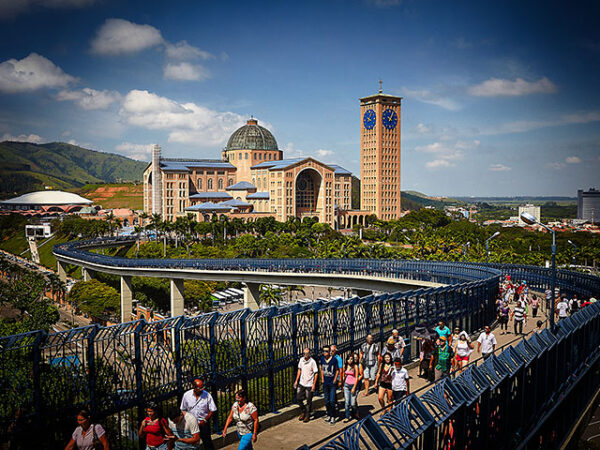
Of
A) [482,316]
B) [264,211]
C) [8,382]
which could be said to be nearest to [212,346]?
[8,382]

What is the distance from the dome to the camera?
146 metres

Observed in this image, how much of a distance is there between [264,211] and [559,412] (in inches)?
4563

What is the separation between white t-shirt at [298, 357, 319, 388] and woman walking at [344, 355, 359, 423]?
730 millimetres

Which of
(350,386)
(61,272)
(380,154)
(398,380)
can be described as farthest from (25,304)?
(380,154)

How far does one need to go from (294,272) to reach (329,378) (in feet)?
122

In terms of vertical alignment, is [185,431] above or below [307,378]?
below

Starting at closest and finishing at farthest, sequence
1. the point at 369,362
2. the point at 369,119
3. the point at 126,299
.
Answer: the point at 369,362, the point at 126,299, the point at 369,119

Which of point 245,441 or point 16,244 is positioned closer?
point 245,441

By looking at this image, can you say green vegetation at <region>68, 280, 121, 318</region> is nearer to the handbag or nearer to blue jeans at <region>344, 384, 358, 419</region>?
blue jeans at <region>344, 384, 358, 419</region>

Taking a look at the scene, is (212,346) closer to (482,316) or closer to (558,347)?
(558,347)

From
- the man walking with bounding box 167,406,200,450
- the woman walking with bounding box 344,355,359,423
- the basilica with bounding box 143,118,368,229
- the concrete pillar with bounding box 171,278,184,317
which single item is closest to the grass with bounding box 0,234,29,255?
the basilica with bounding box 143,118,368,229

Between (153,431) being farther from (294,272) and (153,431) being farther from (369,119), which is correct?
(369,119)

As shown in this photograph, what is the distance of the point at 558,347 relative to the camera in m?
14.0

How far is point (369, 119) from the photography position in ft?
478
